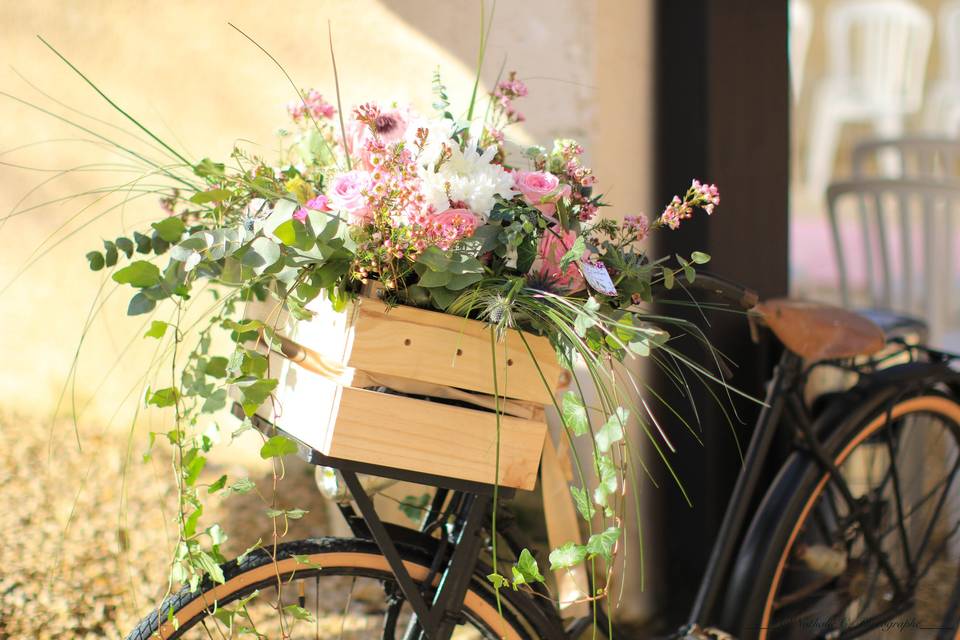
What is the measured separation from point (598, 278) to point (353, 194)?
327mm

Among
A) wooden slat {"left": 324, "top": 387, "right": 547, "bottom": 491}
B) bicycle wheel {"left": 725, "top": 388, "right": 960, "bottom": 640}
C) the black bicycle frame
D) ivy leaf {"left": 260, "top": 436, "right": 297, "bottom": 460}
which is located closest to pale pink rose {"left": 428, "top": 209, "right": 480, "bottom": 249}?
wooden slat {"left": 324, "top": 387, "right": 547, "bottom": 491}

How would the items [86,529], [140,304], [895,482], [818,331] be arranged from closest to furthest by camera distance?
[140,304] → [818,331] → [895,482] → [86,529]

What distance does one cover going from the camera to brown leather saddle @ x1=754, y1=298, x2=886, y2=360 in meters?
1.73

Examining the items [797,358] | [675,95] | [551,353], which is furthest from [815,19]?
[551,353]

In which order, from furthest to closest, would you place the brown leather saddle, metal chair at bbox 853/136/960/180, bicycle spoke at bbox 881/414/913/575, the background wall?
metal chair at bbox 853/136/960/180 < the background wall < bicycle spoke at bbox 881/414/913/575 < the brown leather saddle

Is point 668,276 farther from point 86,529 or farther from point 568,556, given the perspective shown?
point 86,529

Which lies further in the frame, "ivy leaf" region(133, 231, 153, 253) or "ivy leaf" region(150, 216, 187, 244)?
"ivy leaf" region(133, 231, 153, 253)

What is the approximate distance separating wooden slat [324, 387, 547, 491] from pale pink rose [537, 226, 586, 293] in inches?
8.2

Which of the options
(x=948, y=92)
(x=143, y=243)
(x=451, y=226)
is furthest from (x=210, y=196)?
(x=948, y=92)

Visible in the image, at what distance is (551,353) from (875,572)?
115 cm

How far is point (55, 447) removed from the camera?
2.72 meters

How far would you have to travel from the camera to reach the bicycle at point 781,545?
1359 mm

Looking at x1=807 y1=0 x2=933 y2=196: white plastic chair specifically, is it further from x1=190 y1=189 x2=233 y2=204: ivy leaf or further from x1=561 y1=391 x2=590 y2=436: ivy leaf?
x1=190 y1=189 x2=233 y2=204: ivy leaf

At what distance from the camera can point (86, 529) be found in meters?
2.52
